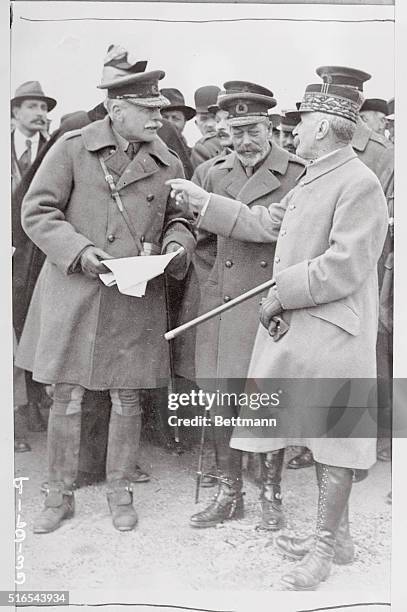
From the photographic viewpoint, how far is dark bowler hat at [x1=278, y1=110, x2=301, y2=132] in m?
2.08

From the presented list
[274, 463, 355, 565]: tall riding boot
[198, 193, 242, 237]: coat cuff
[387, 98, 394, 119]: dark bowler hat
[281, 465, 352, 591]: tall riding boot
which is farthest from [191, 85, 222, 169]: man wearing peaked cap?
[274, 463, 355, 565]: tall riding boot

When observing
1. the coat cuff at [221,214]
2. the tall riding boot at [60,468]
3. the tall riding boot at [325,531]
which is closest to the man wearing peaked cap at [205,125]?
the coat cuff at [221,214]

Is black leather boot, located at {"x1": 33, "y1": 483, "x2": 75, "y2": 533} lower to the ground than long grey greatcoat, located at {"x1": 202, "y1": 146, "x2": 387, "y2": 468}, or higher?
lower

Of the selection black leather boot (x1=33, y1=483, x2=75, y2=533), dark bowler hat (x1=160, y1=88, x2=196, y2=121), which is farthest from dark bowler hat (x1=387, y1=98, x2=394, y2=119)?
black leather boot (x1=33, y1=483, x2=75, y2=533)

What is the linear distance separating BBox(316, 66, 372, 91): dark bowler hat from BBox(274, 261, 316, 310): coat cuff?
46 cm

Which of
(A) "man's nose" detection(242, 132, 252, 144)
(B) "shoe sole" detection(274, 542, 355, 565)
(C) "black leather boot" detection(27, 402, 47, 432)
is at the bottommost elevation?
(B) "shoe sole" detection(274, 542, 355, 565)

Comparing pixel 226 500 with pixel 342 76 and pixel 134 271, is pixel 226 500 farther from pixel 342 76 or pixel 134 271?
pixel 342 76

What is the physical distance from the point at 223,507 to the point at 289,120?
3.33ft

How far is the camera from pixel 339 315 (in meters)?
2.07

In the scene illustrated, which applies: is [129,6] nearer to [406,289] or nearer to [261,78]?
[261,78]

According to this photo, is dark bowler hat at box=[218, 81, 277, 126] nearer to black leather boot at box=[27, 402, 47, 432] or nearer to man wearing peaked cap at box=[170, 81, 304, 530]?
man wearing peaked cap at box=[170, 81, 304, 530]

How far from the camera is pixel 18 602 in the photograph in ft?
7.07

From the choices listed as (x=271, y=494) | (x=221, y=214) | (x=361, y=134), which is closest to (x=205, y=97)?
(x=221, y=214)

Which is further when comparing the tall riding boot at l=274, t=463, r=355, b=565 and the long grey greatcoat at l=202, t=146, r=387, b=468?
the tall riding boot at l=274, t=463, r=355, b=565
